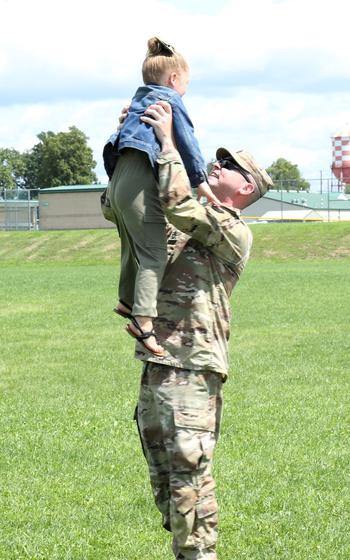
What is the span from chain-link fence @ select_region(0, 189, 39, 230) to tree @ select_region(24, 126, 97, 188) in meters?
31.8

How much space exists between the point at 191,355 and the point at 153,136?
0.97 metres

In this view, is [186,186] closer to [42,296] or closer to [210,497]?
[210,497]

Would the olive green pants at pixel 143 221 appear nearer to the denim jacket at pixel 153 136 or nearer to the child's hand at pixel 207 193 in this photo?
the denim jacket at pixel 153 136

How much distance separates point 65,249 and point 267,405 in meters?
42.3

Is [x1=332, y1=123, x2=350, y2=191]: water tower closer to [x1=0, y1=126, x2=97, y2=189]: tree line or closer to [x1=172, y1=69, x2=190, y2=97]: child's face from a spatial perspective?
[x1=0, y1=126, x2=97, y2=189]: tree line

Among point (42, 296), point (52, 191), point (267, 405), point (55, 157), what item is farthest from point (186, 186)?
point (55, 157)

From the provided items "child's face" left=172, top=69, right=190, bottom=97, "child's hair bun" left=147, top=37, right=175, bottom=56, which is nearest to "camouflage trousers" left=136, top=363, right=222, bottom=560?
"child's face" left=172, top=69, right=190, bottom=97

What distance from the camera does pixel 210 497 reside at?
4.39 meters

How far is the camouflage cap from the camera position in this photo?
4.51m

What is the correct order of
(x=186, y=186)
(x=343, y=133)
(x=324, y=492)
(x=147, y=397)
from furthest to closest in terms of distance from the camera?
1. (x=343, y=133)
2. (x=324, y=492)
3. (x=147, y=397)
4. (x=186, y=186)

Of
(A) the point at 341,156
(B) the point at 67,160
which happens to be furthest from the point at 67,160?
(A) the point at 341,156

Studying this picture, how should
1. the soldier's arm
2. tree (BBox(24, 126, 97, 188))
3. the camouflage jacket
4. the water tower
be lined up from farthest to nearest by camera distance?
tree (BBox(24, 126, 97, 188))
the water tower
the camouflage jacket
the soldier's arm

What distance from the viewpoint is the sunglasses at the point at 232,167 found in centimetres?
452

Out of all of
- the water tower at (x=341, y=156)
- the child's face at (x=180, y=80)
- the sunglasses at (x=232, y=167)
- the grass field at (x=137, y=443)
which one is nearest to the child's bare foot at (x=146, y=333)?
Result: the sunglasses at (x=232, y=167)
